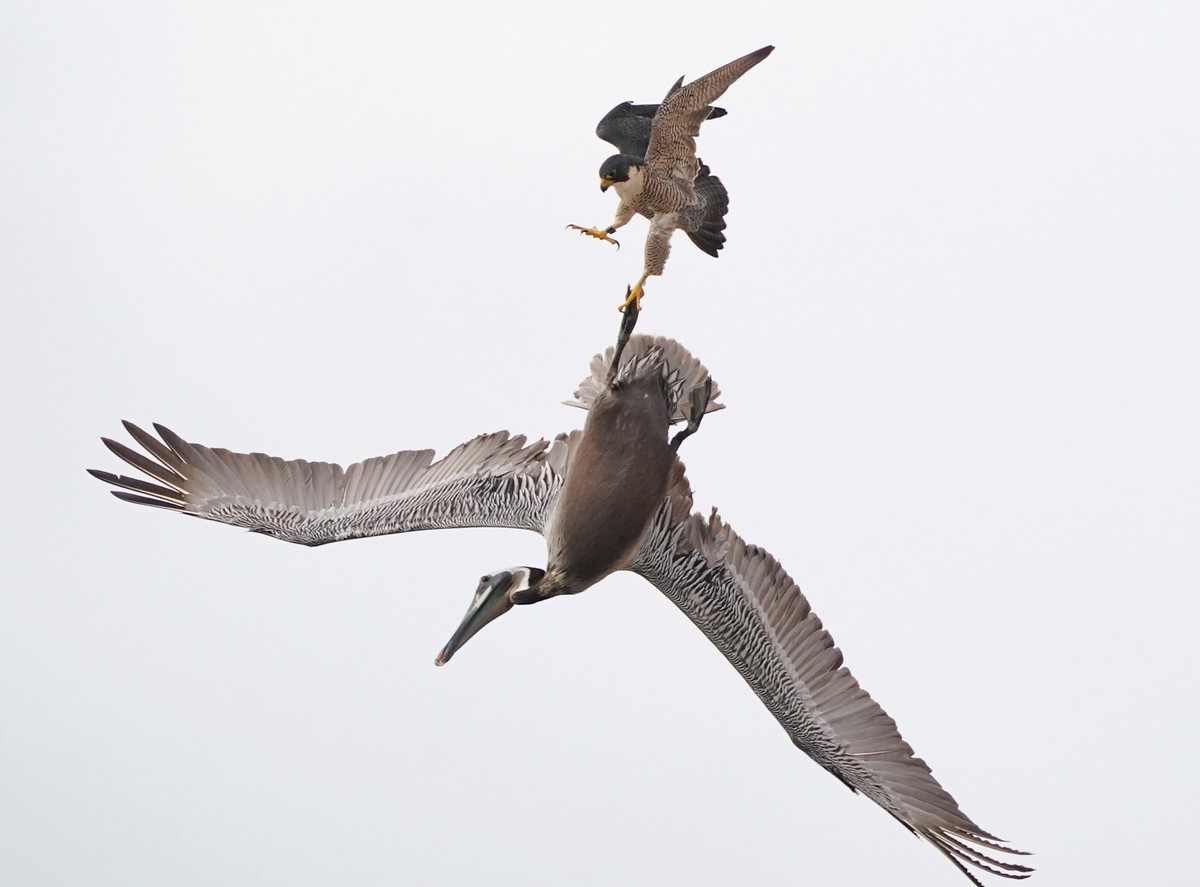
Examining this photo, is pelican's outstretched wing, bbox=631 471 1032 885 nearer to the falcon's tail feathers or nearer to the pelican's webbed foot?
the pelican's webbed foot

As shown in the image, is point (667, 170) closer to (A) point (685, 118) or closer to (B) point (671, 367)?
(A) point (685, 118)

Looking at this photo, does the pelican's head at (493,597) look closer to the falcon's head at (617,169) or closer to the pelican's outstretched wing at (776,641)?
the pelican's outstretched wing at (776,641)

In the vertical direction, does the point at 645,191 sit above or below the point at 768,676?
above

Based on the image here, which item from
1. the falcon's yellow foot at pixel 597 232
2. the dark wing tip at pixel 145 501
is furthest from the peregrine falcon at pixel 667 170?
the dark wing tip at pixel 145 501

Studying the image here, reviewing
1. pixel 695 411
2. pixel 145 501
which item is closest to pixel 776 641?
pixel 695 411

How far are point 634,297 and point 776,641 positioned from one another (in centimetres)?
278

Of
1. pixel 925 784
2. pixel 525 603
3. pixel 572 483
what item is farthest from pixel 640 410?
pixel 925 784

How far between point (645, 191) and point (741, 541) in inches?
112

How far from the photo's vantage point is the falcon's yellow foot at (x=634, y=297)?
1002 centimetres

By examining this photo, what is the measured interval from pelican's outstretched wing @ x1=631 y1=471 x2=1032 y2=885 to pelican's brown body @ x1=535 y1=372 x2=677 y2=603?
29.1 inches

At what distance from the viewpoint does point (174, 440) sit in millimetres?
11945

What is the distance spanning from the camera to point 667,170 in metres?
9.53

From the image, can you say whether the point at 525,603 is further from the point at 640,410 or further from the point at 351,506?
the point at 351,506

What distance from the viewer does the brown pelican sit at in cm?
993
